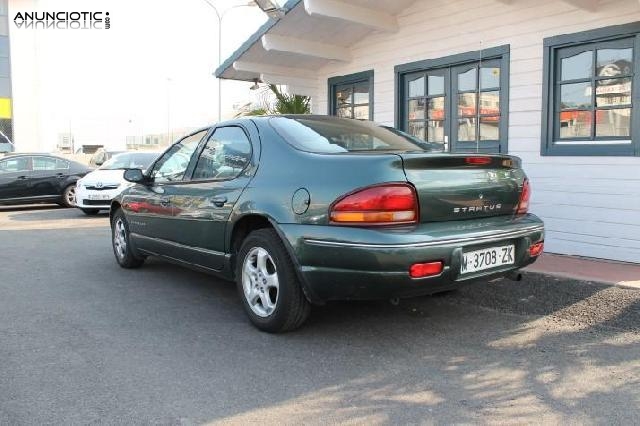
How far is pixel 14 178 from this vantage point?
540 inches

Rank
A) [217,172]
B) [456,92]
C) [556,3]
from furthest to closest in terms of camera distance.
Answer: [456,92] < [556,3] < [217,172]

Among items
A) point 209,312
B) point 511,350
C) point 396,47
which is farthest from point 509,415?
point 396,47

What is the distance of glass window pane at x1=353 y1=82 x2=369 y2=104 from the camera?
30.5 ft

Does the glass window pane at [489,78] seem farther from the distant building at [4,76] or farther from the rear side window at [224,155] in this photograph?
the distant building at [4,76]

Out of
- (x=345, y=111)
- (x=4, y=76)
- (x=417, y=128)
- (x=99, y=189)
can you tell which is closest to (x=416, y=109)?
(x=417, y=128)

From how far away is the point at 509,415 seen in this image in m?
2.98

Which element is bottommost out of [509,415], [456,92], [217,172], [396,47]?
[509,415]

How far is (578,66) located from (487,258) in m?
3.59

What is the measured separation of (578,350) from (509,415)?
120 centimetres

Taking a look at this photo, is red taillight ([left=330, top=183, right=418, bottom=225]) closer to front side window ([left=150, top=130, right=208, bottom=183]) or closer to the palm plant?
front side window ([left=150, top=130, right=208, bottom=183])

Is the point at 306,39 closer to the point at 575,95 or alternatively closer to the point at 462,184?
the point at 575,95

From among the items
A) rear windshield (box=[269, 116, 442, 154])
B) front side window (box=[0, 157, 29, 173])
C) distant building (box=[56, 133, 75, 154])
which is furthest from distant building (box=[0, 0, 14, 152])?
rear windshield (box=[269, 116, 442, 154])

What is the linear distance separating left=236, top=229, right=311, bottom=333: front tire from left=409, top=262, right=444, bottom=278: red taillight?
0.83 metres

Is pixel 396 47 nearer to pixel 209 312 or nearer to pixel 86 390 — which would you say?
pixel 209 312
